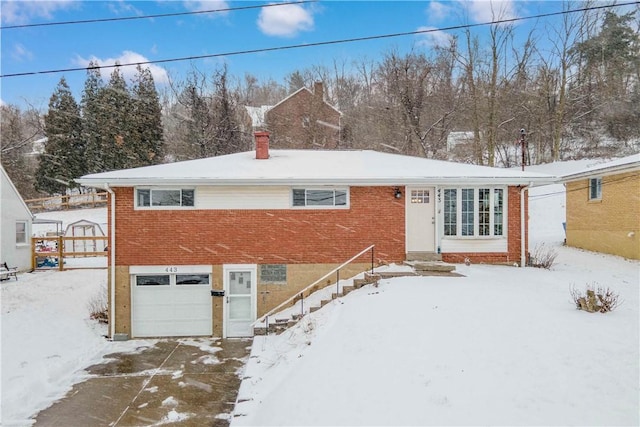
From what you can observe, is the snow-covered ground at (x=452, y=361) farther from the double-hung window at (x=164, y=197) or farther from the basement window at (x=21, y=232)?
the basement window at (x=21, y=232)

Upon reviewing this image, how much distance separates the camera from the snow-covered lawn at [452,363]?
16.9 feet

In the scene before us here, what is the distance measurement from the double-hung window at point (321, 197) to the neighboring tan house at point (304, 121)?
25.2 metres

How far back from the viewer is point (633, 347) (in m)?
6.20

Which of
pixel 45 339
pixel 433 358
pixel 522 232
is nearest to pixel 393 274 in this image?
pixel 522 232

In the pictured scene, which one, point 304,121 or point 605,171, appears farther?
point 304,121

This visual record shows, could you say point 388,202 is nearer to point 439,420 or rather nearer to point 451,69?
point 439,420

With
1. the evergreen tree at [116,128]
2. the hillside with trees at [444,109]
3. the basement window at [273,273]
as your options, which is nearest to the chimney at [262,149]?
the basement window at [273,273]

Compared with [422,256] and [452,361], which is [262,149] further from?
[452,361]

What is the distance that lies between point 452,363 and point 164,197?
31.9 ft

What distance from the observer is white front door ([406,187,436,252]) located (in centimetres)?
1290

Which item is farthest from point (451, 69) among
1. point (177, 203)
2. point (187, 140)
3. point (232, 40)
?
point (177, 203)

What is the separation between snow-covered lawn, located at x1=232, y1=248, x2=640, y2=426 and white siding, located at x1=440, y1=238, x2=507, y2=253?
2739 mm

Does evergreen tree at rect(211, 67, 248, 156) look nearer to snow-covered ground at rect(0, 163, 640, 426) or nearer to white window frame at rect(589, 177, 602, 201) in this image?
snow-covered ground at rect(0, 163, 640, 426)

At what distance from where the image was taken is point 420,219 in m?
12.9
